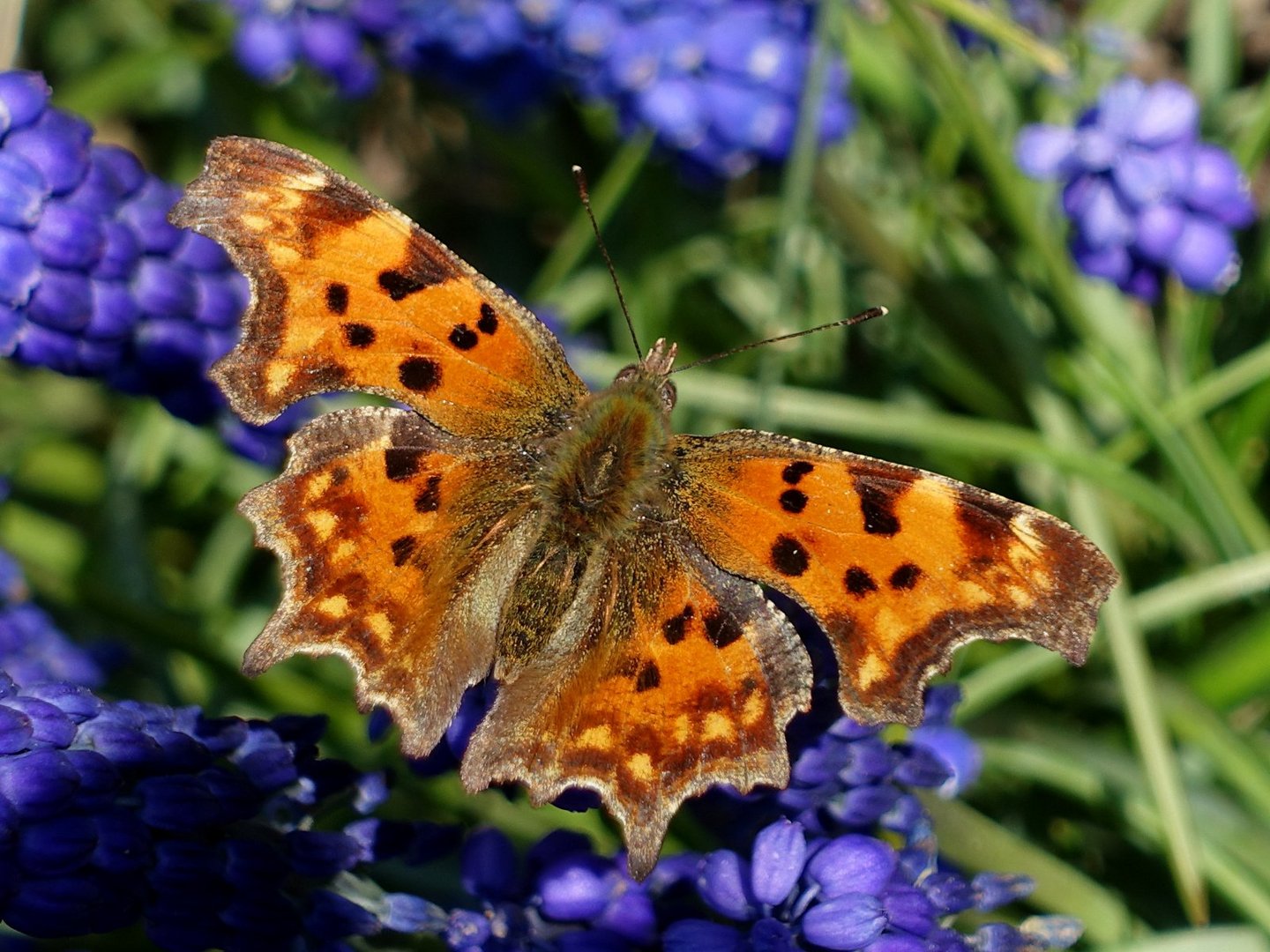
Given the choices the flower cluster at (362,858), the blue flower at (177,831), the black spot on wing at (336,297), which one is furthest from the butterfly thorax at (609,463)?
the blue flower at (177,831)

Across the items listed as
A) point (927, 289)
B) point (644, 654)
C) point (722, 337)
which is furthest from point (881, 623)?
point (722, 337)

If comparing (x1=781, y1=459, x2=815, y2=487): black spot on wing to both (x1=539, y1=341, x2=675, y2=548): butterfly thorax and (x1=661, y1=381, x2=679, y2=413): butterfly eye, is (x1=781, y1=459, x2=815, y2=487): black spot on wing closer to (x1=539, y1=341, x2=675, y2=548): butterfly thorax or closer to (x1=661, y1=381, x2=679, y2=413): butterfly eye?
(x1=539, y1=341, x2=675, y2=548): butterfly thorax

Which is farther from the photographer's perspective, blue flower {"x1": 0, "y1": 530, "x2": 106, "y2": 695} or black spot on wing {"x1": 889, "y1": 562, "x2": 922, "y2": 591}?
blue flower {"x1": 0, "y1": 530, "x2": 106, "y2": 695}

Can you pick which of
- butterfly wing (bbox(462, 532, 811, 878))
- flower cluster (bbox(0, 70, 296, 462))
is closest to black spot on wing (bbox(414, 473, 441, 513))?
butterfly wing (bbox(462, 532, 811, 878))


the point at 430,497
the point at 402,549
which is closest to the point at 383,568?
the point at 402,549

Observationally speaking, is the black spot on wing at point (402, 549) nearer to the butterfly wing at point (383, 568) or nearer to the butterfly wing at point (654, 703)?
the butterfly wing at point (383, 568)

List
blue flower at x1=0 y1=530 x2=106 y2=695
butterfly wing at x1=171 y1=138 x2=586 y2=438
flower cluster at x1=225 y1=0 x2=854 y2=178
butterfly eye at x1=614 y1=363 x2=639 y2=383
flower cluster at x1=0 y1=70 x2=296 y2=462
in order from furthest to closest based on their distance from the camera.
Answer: flower cluster at x1=225 y1=0 x2=854 y2=178
blue flower at x1=0 y1=530 x2=106 y2=695
butterfly eye at x1=614 y1=363 x2=639 y2=383
flower cluster at x1=0 y1=70 x2=296 y2=462
butterfly wing at x1=171 y1=138 x2=586 y2=438

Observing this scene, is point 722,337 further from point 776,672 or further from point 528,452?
point 776,672

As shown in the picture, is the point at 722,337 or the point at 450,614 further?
the point at 722,337
